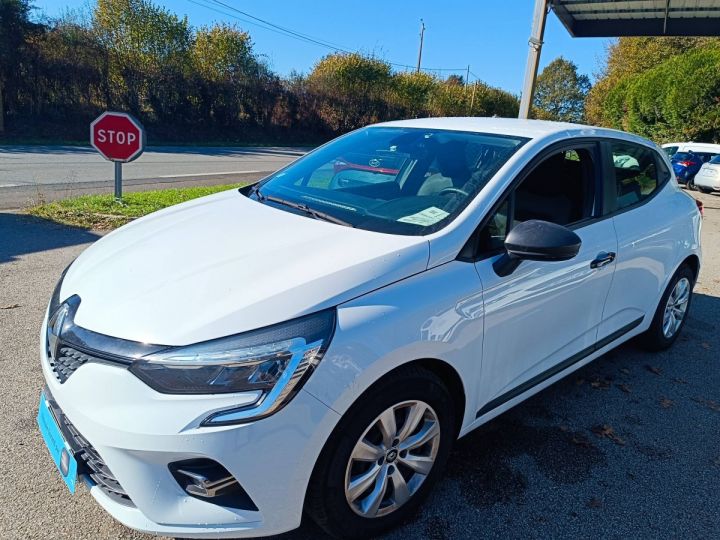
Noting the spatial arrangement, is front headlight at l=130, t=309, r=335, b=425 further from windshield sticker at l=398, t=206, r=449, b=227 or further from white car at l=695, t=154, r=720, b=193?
white car at l=695, t=154, r=720, b=193

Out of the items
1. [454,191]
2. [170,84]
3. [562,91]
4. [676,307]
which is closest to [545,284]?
[454,191]

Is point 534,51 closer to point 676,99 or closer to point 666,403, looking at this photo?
point 666,403

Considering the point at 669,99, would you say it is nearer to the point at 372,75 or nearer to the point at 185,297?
the point at 372,75

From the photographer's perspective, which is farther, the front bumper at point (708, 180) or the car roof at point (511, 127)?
the front bumper at point (708, 180)

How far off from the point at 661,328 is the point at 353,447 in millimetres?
3162

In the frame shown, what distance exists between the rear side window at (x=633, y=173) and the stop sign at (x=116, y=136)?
6.19 m

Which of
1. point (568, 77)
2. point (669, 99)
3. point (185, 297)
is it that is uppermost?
point (568, 77)

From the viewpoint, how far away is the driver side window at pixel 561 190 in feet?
9.48

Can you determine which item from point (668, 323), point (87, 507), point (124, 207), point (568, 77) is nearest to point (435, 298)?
point (87, 507)

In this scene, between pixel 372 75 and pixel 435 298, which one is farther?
pixel 372 75

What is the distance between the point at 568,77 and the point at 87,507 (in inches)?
3566

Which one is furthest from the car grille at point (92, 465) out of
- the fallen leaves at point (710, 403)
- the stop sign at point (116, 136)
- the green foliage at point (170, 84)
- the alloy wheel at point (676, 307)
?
the green foliage at point (170, 84)

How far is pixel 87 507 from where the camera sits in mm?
2268

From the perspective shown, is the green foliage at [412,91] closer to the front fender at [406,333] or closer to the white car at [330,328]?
the white car at [330,328]
